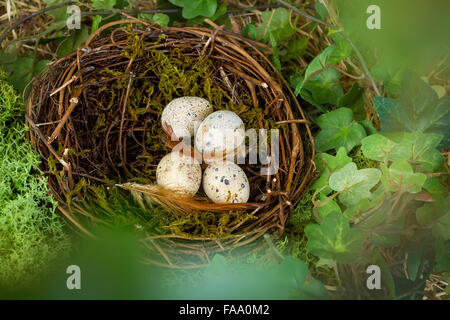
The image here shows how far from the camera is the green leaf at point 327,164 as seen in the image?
3.98ft

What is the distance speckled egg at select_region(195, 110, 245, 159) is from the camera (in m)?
1.24

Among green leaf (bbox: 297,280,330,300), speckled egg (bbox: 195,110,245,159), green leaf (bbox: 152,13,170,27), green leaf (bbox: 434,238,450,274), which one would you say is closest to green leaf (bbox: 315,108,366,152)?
speckled egg (bbox: 195,110,245,159)

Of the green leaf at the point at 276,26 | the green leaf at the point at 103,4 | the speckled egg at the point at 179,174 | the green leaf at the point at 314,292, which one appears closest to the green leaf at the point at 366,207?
the green leaf at the point at 314,292

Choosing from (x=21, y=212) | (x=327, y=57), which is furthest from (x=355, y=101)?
(x=21, y=212)

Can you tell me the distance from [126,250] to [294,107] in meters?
0.85

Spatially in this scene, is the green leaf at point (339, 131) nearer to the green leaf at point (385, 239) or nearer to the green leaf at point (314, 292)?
the green leaf at point (385, 239)

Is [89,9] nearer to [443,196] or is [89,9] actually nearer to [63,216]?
[63,216]

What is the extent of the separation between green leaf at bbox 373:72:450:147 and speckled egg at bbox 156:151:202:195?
2.00 ft

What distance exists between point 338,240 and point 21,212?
3.06 feet

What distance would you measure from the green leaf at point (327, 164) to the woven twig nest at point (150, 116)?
4cm

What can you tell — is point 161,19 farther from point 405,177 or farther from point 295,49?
point 405,177

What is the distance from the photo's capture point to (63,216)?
127cm

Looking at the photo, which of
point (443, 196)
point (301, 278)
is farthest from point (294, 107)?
point (301, 278)

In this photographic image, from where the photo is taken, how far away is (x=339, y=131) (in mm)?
1285
